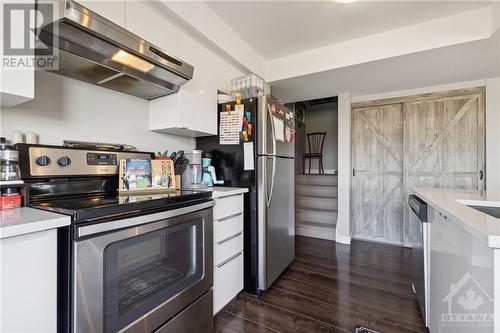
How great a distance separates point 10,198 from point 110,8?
1128 mm

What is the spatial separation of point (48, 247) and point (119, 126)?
41.3 inches

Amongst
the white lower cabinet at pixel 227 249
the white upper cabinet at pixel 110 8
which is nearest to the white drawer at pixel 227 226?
the white lower cabinet at pixel 227 249

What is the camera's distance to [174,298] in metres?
1.25

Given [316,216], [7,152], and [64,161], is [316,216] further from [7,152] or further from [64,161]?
[7,152]

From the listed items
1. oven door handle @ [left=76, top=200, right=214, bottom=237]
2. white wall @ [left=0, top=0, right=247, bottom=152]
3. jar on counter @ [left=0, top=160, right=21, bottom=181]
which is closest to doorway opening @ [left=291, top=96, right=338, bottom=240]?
white wall @ [left=0, top=0, right=247, bottom=152]

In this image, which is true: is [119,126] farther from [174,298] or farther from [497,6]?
[497,6]

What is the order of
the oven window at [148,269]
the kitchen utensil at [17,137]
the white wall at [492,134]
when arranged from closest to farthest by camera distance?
1. the oven window at [148,269]
2. the kitchen utensil at [17,137]
3. the white wall at [492,134]

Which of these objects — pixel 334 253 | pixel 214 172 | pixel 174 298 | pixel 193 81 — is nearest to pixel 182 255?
pixel 174 298

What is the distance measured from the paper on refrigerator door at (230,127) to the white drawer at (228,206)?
50cm

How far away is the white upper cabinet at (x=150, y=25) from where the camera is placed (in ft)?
4.98

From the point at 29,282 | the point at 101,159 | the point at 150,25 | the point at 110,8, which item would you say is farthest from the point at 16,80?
the point at 150,25

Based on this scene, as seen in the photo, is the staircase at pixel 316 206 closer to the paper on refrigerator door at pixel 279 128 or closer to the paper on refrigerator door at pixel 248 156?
the paper on refrigerator door at pixel 279 128

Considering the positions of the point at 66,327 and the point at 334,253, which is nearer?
the point at 66,327

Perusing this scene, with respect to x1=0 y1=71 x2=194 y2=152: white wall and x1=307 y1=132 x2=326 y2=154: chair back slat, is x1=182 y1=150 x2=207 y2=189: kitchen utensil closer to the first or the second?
x1=0 y1=71 x2=194 y2=152: white wall
